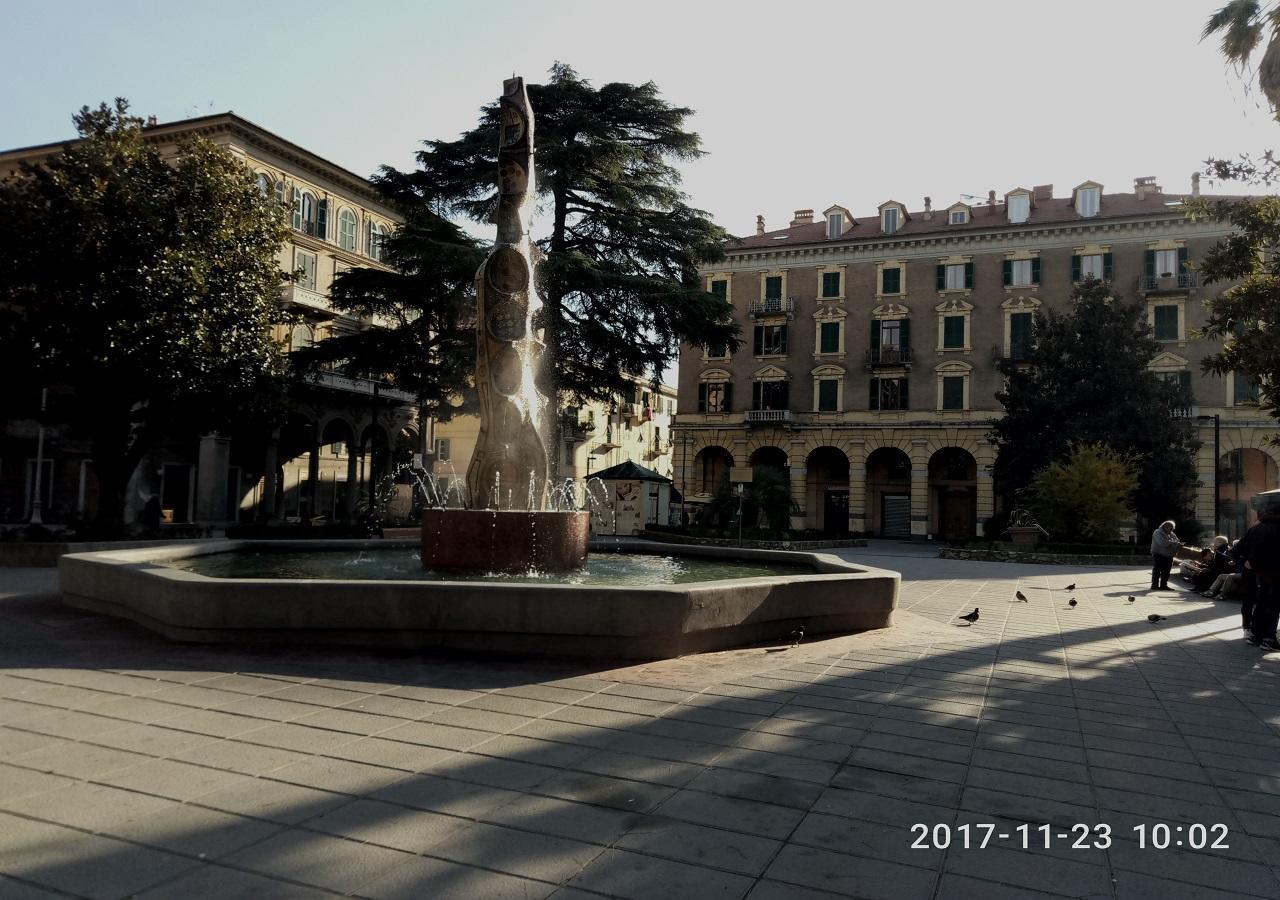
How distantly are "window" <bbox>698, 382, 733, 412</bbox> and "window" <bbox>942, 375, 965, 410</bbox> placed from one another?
11.4 m

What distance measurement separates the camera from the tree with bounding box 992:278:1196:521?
31312 millimetres

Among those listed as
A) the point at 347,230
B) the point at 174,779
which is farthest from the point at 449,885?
the point at 347,230

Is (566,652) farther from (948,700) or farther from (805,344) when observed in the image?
(805,344)

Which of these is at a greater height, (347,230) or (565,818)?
(347,230)

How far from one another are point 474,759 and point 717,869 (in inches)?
63.2

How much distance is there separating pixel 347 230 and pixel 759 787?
133ft

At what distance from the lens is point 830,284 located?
151ft

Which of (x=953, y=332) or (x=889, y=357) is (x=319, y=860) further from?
(x=953, y=332)

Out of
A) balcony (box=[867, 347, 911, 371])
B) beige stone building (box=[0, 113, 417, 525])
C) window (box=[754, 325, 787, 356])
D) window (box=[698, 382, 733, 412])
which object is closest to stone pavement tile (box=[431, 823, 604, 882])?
beige stone building (box=[0, 113, 417, 525])

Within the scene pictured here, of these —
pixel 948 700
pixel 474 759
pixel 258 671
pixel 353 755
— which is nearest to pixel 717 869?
pixel 474 759

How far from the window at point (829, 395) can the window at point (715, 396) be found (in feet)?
16.5

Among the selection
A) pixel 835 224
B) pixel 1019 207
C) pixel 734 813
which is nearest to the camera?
pixel 734 813

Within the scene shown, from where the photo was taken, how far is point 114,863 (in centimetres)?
304

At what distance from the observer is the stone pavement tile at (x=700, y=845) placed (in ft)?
10.5
